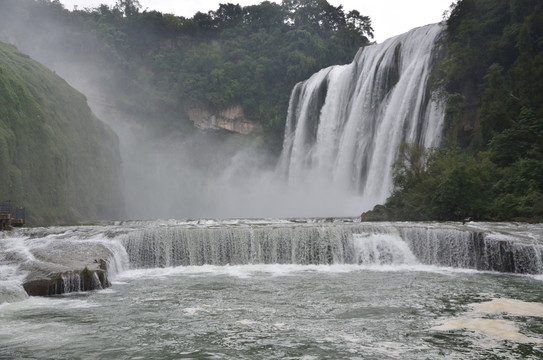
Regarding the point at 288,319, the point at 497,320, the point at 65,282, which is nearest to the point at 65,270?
the point at 65,282

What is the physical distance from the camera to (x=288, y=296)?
487 inches

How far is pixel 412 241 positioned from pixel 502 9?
2091 cm

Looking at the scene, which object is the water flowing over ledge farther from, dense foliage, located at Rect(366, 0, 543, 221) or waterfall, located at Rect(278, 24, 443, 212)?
waterfall, located at Rect(278, 24, 443, 212)

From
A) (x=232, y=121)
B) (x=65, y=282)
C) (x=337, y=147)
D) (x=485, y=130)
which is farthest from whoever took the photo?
(x=232, y=121)

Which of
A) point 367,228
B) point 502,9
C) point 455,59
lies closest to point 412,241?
point 367,228

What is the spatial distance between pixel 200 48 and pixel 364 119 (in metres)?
37.3

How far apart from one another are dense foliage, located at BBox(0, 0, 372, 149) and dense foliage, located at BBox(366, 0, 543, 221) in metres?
30.8

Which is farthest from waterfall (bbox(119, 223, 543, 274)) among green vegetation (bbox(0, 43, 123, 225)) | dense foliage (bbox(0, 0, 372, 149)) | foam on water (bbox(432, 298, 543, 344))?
dense foliage (bbox(0, 0, 372, 149))

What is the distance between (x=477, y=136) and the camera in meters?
30.5

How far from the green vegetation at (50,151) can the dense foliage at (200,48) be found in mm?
18111

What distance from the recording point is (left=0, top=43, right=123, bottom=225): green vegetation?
102 feet

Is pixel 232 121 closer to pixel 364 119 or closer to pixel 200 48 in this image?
pixel 200 48

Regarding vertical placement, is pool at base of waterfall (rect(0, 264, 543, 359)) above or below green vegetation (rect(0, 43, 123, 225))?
below

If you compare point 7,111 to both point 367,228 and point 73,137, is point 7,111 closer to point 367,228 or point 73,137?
point 73,137
